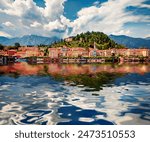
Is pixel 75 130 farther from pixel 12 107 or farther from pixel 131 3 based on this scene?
pixel 131 3

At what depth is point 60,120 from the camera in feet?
8.91

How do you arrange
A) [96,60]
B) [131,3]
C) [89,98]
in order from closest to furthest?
[89,98], [131,3], [96,60]

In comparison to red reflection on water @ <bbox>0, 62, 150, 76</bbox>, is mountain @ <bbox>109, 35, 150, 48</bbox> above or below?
above

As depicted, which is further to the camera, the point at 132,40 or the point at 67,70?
the point at 67,70

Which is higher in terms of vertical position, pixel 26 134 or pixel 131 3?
pixel 131 3

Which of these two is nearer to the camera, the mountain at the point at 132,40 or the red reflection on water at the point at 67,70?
the mountain at the point at 132,40

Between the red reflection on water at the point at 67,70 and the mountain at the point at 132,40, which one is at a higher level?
the mountain at the point at 132,40

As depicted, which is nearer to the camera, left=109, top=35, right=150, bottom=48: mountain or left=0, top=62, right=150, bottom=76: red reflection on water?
left=109, top=35, right=150, bottom=48: mountain

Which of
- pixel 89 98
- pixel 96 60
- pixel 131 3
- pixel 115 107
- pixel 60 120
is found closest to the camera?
pixel 60 120

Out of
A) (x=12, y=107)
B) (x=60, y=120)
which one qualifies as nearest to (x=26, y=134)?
(x=60, y=120)

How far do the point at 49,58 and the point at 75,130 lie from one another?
15.0 m

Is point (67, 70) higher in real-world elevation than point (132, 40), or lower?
lower

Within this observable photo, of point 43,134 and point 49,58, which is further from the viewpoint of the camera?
point 49,58

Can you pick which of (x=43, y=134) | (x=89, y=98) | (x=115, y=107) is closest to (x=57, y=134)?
(x=43, y=134)
